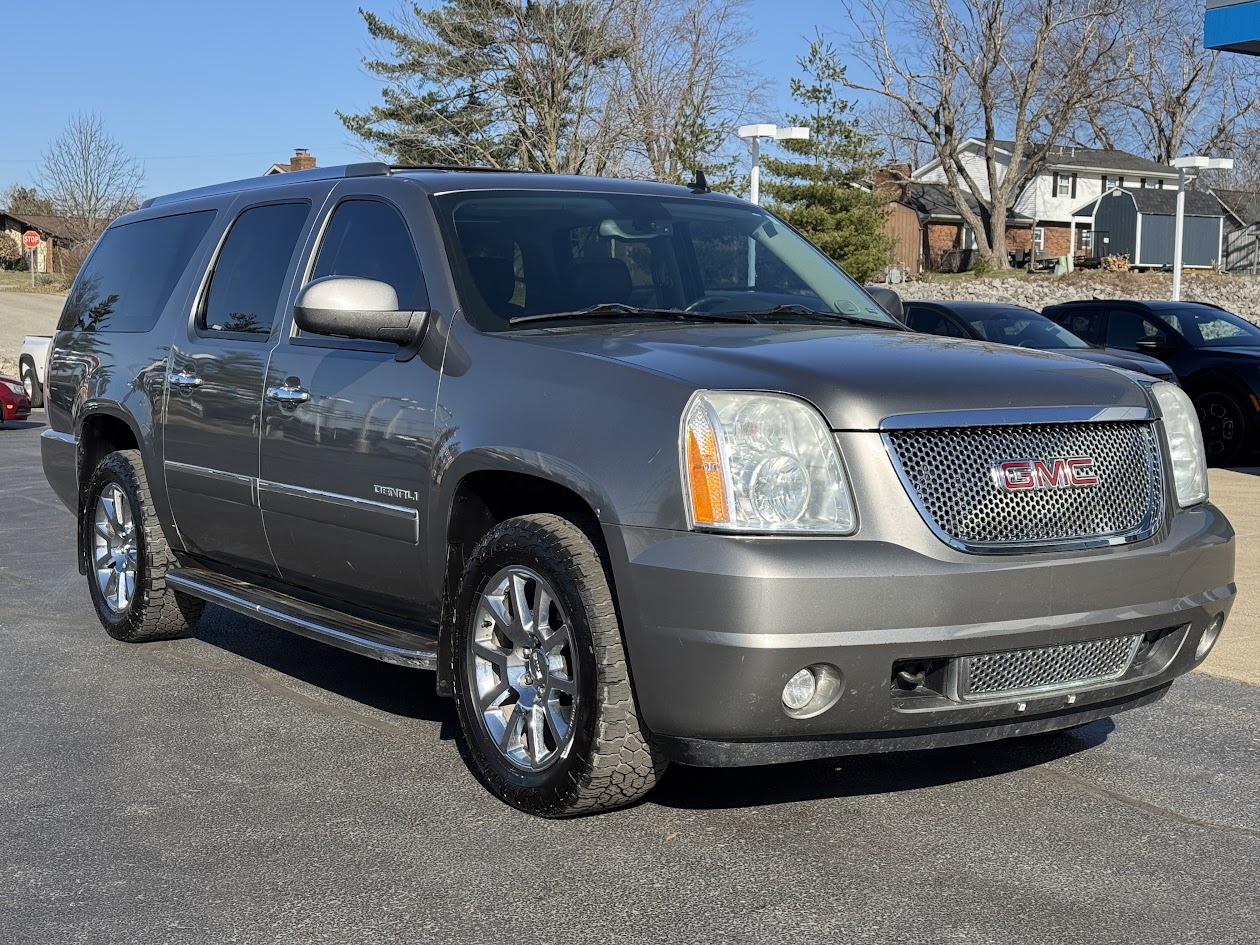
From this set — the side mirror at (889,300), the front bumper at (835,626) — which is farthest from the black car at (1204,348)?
the front bumper at (835,626)

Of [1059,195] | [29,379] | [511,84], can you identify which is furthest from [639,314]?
[1059,195]

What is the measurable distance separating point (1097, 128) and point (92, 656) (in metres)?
83.2

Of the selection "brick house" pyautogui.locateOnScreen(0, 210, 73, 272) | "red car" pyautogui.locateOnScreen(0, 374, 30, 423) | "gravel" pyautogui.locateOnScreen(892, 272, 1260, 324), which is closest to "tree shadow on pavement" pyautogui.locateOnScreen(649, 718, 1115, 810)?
"red car" pyautogui.locateOnScreen(0, 374, 30, 423)

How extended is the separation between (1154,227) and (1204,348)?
181 ft

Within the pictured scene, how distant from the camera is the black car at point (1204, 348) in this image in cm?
1502

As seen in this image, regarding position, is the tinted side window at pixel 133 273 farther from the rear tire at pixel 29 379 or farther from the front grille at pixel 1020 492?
the rear tire at pixel 29 379

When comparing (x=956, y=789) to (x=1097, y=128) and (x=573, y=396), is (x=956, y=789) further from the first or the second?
A: (x=1097, y=128)

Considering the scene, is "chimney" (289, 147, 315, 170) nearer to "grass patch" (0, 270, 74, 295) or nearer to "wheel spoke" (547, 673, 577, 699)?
"grass patch" (0, 270, 74, 295)

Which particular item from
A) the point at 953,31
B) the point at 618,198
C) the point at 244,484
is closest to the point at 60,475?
the point at 244,484

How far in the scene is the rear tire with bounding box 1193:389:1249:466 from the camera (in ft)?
49.2

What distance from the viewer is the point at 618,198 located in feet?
18.6

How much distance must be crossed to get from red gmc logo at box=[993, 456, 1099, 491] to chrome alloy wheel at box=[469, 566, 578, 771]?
4.01 feet

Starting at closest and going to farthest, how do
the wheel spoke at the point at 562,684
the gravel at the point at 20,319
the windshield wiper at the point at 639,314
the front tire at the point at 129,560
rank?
the wheel spoke at the point at 562,684 → the windshield wiper at the point at 639,314 → the front tire at the point at 129,560 → the gravel at the point at 20,319

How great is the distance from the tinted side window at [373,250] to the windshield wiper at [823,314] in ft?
3.66
